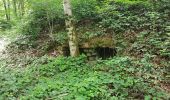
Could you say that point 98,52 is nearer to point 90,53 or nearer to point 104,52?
point 104,52

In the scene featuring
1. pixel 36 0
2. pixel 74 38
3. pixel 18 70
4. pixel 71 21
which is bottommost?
pixel 18 70

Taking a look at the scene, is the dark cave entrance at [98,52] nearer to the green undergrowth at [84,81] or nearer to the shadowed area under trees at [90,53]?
the shadowed area under trees at [90,53]

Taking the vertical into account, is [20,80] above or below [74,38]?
below

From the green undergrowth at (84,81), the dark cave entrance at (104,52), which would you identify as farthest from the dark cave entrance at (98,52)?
the green undergrowth at (84,81)

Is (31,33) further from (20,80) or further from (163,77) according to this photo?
→ (163,77)

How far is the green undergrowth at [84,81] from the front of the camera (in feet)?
20.2

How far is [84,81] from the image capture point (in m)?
6.64

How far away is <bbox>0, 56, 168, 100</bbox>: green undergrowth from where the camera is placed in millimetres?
6148

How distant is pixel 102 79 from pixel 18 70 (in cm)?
390

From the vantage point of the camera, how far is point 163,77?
288 inches

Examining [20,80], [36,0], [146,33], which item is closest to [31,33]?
[36,0]

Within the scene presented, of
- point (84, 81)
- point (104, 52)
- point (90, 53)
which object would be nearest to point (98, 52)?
point (104, 52)

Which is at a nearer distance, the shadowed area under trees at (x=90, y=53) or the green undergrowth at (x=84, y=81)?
the green undergrowth at (x=84, y=81)

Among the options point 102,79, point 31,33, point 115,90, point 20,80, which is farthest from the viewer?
point 31,33
